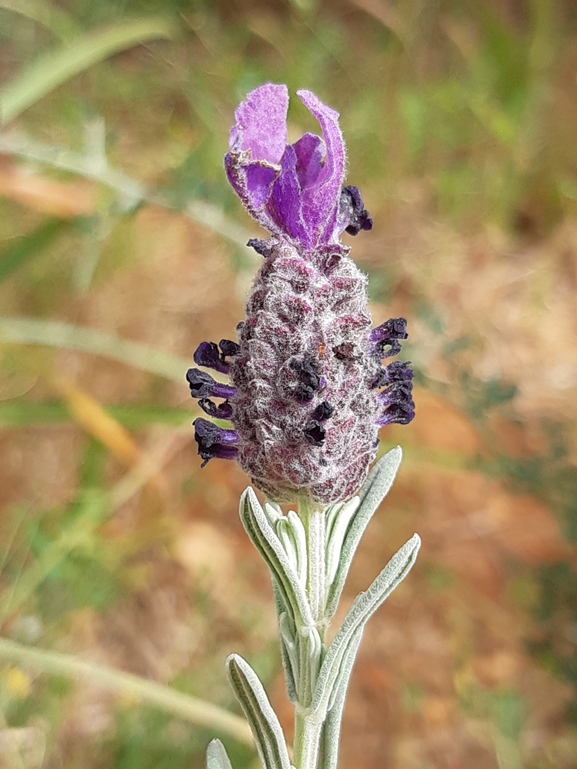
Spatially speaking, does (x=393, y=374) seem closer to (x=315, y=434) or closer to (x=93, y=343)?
(x=315, y=434)

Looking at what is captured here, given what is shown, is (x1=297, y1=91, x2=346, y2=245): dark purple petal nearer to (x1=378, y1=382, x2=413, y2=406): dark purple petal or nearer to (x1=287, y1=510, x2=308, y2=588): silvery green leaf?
(x1=378, y1=382, x2=413, y2=406): dark purple petal

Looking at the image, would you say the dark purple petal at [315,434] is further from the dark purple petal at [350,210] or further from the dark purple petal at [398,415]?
the dark purple petal at [350,210]

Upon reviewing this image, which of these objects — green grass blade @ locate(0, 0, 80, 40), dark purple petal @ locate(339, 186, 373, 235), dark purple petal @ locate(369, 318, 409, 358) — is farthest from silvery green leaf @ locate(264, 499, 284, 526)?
green grass blade @ locate(0, 0, 80, 40)

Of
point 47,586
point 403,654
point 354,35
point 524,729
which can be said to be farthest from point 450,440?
point 354,35

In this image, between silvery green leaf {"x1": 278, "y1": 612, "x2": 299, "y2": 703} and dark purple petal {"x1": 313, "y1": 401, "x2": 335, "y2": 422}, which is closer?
dark purple petal {"x1": 313, "y1": 401, "x2": 335, "y2": 422}

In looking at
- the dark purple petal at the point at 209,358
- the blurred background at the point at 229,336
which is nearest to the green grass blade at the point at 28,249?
the blurred background at the point at 229,336

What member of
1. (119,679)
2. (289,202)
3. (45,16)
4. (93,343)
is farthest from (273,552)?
(45,16)
